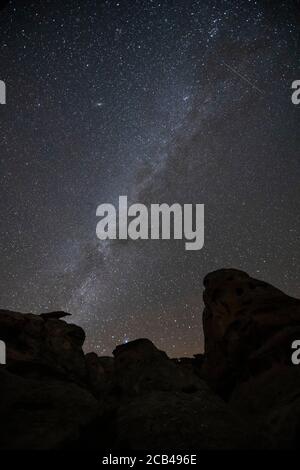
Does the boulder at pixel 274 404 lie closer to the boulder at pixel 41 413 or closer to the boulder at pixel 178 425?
the boulder at pixel 178 425

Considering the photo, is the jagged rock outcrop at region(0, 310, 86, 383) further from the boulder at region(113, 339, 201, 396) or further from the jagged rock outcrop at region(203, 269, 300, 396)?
the jagged rock outcrop at region(203, 269, 300, 396)

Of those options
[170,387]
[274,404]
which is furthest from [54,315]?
[274,404]

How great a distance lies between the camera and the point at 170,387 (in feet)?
40.3

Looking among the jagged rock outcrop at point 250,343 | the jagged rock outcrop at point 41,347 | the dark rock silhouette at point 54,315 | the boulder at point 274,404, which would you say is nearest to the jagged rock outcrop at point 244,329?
the jagged rock outcrop at point 250,343

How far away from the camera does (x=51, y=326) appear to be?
915 inches

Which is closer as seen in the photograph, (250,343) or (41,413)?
(41,413)

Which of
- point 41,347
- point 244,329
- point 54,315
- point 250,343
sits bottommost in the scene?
point 41,347

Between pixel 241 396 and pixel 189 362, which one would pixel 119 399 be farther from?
pixel 189 362

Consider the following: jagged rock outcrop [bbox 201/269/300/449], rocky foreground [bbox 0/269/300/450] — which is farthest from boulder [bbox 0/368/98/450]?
jagged rock outcrop [bbox 201/269/300/449]

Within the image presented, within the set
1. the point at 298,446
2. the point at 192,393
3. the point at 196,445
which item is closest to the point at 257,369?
the point at 192,393

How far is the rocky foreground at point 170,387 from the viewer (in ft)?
28.7

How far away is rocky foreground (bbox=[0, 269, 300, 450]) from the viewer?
28.7ft

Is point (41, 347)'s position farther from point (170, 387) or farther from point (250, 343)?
point (250, 343)
